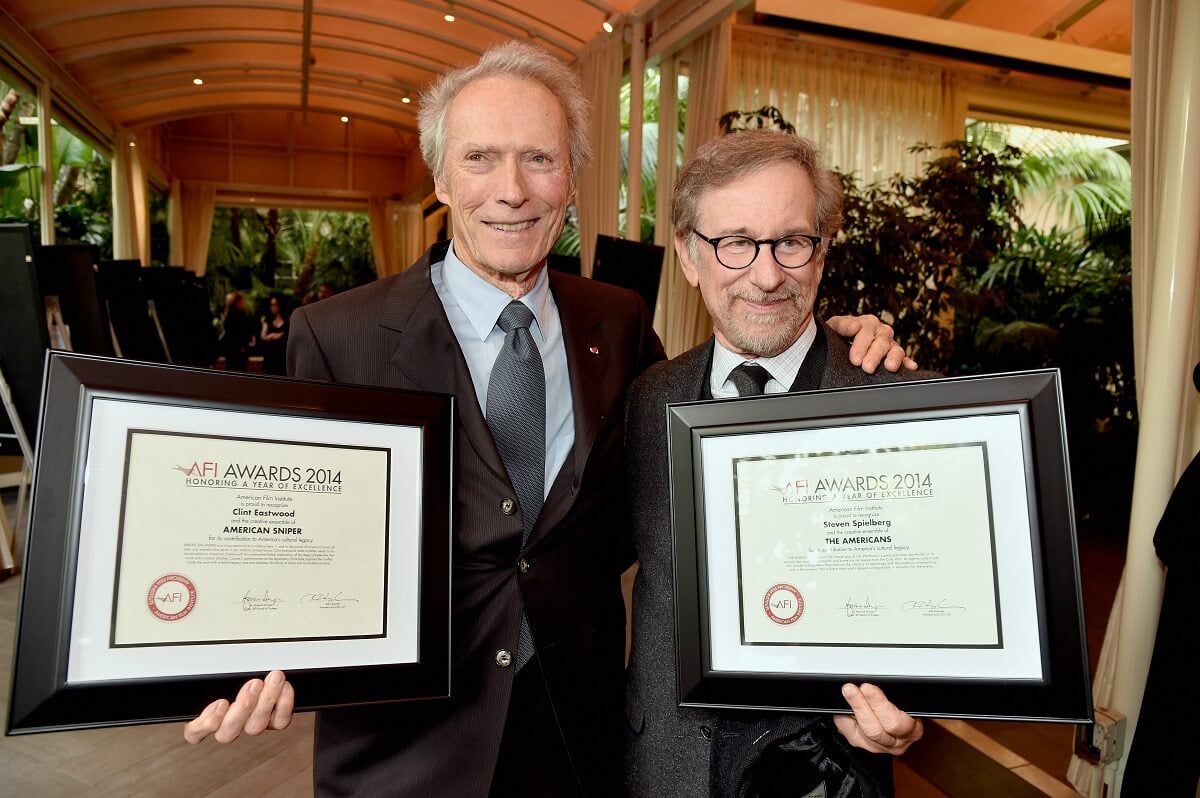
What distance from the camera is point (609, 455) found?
1697 millimetres

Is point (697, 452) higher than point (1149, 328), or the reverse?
point (1149, 328)

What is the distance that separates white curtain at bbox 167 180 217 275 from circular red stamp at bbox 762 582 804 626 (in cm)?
2248

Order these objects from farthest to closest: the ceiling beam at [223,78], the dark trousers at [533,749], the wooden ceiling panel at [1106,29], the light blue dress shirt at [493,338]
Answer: the ceiling beam at [223,78] < the wooden ceiling panel at [1106,29] < the light blue dress shirt at [493,338] < the dark trousers at [533,749]

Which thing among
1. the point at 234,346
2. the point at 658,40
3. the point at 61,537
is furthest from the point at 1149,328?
the point at 234,346

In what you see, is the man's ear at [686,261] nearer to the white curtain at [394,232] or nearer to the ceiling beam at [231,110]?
the ceiling beam at [231,110]

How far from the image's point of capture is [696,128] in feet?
28.3

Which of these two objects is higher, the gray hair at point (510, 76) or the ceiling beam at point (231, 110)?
the ceiling beam at point (231, 110)

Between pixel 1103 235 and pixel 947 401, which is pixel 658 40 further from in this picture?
pixel 947 401

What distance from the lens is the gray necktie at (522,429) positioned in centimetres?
159

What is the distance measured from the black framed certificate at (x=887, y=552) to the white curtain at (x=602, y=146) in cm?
777

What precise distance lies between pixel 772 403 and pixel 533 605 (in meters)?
0.56
